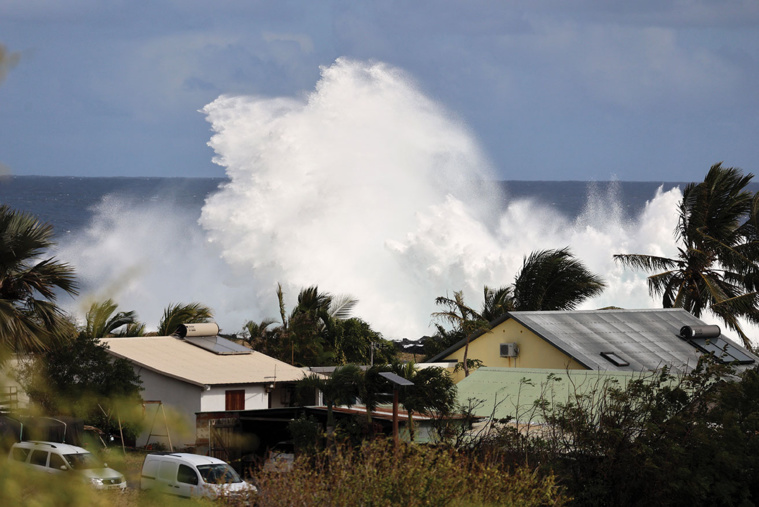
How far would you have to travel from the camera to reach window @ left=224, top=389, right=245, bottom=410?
30638 millimetres

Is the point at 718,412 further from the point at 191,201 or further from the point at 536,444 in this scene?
the point at 191,201

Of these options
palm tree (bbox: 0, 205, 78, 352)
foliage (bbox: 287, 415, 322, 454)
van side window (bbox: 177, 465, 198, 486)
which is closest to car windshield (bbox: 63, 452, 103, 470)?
palm tree (bbox: 0, 205, 78, 352)

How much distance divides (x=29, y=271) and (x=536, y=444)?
427 inches

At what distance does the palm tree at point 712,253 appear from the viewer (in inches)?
1425

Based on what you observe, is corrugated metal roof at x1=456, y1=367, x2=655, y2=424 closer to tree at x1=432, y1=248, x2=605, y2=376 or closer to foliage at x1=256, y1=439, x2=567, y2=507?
foliage at x1=256, y1=439, x2=567, y2=507

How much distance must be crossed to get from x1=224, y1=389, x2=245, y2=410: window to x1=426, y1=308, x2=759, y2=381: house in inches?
288

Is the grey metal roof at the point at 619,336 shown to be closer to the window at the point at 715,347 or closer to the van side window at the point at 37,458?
the window at the point at 715,347

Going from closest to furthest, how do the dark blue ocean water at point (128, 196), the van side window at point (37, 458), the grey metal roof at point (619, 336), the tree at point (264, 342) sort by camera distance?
1. the van side window at point (37, 458)
2. the grey metal roof at point (619, 336)
3. the tree at point (264, 342)
4. the dark blue ocean water at point (128, 196)

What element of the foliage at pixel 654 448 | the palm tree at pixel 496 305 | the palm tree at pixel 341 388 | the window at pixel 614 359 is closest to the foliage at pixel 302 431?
the palm tree at pixel 341 388

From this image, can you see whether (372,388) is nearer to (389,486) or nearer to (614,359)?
(614,359)

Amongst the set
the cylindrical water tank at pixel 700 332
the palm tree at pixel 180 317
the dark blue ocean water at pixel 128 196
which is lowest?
the cylindrical water tank at pixel 700 332

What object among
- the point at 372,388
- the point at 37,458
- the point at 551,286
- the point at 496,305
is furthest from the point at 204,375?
the point at 37,458

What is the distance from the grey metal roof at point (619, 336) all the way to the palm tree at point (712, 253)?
5.93 meters

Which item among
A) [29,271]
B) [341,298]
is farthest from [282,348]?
[29,271]
